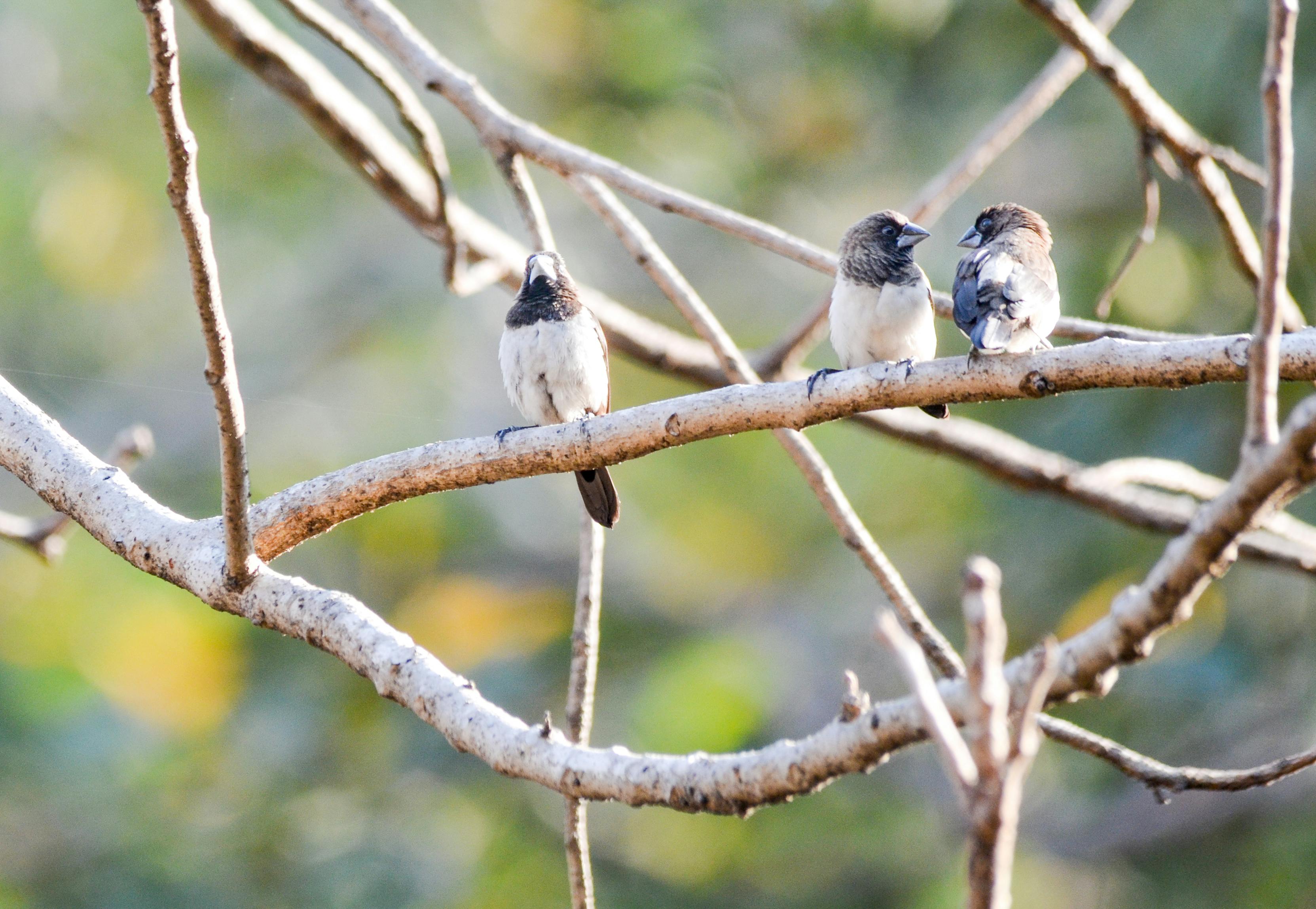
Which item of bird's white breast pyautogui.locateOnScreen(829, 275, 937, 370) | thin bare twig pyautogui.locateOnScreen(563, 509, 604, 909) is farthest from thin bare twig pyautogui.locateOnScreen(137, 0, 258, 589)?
bird's white breast pyautogui.locateOnScreen(829, 275, 937, 370)

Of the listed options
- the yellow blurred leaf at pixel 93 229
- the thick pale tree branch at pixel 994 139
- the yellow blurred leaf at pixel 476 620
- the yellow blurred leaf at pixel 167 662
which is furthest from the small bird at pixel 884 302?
the yellow blurred leaf at pixel 93 229

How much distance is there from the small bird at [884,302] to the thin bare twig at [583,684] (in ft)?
2.63

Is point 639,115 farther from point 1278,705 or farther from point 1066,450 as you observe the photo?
point 1278,705

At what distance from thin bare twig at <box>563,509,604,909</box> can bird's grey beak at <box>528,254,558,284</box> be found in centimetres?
83

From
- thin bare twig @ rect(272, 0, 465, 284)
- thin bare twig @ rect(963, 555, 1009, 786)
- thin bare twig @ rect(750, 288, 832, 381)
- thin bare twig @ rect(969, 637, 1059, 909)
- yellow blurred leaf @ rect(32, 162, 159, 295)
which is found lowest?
thin bare twig @ rect(969, 637, 1059, 909)

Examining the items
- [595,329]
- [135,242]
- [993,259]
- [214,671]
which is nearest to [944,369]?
[993,259]

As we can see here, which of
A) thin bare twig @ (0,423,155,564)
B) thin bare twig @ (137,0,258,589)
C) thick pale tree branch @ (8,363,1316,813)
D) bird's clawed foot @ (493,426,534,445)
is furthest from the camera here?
thin bare twig @ (0,423,155,564)

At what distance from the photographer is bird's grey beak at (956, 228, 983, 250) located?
10.3 ft

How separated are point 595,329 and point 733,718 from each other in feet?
Result: 9.41

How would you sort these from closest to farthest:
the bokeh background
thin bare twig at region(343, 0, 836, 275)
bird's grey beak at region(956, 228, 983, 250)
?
thin bare twig at region(343, 0, 836, 275), bird's grey beak at region(956, 228, 983, 250), the bokeh background

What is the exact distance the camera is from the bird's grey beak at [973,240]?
3.15 m

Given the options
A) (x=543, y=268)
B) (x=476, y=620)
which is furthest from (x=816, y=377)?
(x=476, y=620)

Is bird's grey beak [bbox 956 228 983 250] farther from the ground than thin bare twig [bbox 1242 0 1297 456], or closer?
farther from the ground

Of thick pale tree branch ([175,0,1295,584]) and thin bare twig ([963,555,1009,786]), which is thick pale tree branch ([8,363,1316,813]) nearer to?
thin bare twig ([963,555,1009,786])
